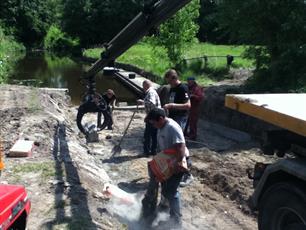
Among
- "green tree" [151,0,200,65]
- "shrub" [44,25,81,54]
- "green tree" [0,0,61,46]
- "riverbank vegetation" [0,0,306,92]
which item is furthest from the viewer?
"green tree" [0,0,61,46]

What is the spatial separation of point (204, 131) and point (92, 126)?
371 cm

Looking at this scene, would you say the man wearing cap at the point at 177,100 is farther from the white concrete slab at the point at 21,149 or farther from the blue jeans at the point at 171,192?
the blue jeans at the point at 171,192

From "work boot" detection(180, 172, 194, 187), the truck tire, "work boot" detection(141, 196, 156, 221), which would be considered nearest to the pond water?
"work boot" detection(180, 172, 194, 187)

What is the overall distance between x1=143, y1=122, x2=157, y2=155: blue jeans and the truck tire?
649cm

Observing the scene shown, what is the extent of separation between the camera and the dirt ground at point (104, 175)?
24.3 feet

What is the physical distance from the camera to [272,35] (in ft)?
59.8

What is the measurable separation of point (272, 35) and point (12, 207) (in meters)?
15.3

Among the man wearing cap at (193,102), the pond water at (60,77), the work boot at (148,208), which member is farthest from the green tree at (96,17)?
the work boot at (148,208)

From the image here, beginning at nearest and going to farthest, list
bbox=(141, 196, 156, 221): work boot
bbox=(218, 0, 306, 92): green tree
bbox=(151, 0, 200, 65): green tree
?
1. bbox=(141, 196, 156, 221): work boot
2. bbox=(218, 0, 306, 92): green tree
3. bbox=(151, 0, 200, 65): green tree

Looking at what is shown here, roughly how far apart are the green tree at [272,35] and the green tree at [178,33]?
1040cm

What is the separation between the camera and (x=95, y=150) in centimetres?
1352

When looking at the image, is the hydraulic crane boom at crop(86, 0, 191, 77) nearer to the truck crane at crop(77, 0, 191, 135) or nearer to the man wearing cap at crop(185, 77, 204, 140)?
the truck crane at crop(77, 0, 191, 135)

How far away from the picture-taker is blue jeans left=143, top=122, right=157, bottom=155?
1225 cm

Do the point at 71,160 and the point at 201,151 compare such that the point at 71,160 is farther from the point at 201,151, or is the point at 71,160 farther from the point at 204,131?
the point at 204,131
